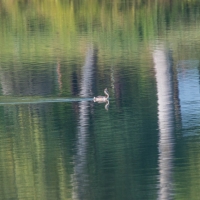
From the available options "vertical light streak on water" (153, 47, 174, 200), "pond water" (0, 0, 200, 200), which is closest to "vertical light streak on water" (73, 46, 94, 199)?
"pond water" (0, 0, 200, 200)

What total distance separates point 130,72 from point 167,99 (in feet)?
10.2

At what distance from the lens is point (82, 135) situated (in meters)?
15.7

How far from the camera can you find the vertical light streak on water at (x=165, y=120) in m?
12.7

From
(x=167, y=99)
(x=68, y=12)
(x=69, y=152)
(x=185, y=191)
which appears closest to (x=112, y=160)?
(x=69, y=152)

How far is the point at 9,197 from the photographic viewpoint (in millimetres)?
12758

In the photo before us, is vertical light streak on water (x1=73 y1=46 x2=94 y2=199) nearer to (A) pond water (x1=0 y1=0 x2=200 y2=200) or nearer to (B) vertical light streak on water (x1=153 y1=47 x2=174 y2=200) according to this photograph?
(A) pond water (x1=0 y1=0 x2=200 y2=200)

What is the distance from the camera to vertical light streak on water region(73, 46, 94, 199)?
1299cm

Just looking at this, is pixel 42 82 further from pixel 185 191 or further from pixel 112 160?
pixel 185 191

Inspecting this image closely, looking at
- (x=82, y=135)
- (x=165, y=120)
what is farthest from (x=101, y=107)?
(x=82, y=135)

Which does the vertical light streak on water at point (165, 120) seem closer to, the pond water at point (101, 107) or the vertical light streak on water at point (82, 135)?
the pond water at point (101, 107)

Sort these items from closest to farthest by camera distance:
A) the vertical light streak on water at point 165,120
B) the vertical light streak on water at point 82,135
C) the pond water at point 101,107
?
1. the vertical light streak on water at point 165,120
2. the vertical light streak on water at point 82,135
3. the pond water at point 101,107

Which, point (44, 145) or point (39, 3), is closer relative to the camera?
point (44, 145)

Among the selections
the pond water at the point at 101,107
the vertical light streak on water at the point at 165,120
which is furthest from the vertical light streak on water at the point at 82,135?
the vertical light streak on water at the point at 165,120

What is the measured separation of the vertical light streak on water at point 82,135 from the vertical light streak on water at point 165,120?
1.08 metres
